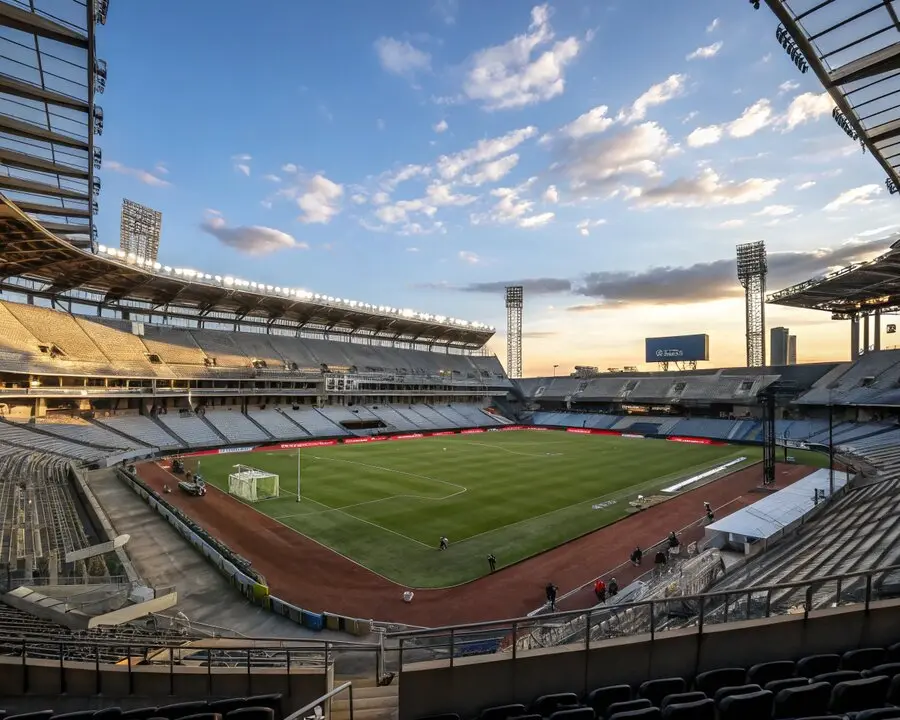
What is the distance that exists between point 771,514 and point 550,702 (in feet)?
72.3

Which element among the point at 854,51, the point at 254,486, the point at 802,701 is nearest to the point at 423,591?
the point at 802,701

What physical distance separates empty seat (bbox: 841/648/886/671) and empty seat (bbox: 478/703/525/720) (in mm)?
5352

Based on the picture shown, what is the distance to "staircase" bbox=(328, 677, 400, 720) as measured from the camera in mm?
7961

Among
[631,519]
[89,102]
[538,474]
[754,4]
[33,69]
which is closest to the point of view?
[754,4]

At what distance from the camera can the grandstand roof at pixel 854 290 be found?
139 feet

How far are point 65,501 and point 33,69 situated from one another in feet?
67.4

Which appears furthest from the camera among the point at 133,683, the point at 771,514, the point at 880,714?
the point at 771,514

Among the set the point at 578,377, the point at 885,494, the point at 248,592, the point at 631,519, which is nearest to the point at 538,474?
the point at 631,519

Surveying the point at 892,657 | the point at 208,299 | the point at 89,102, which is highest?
the point at 89,102

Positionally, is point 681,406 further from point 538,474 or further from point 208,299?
point 208,299

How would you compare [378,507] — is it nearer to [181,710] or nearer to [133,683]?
[133,683]

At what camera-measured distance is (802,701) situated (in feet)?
20.8

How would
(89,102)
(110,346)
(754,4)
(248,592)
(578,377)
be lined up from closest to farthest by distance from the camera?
(754,4) < (248,592) < (89,102) < (110,346) < (578,377)

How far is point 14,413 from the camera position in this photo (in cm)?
4712
